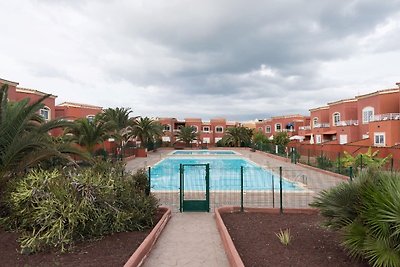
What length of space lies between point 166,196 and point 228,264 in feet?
23.9

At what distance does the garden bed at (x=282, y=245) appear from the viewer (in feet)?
17.0

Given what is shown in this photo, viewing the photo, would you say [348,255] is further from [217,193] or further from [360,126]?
[360,126]

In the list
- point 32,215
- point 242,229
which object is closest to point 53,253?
Result: point 32,215

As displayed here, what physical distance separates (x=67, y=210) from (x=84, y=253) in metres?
0.94

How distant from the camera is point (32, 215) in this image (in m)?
6.29

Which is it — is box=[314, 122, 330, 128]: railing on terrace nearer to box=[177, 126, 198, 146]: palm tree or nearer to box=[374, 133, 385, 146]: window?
box=[374, 133, 385, 146]: window

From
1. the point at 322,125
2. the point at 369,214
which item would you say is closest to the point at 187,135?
the point at 322,125

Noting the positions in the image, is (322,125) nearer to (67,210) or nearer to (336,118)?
(336,118)

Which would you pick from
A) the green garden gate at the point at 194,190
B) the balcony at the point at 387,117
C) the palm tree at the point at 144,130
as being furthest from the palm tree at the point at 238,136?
the green garden gate at the point at 194,190

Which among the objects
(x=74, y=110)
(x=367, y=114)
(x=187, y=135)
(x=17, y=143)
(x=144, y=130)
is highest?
(x=74, y=110)

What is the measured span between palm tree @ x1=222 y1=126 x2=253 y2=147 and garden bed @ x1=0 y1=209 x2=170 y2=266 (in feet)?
139

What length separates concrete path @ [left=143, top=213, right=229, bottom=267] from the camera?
18.0 ft

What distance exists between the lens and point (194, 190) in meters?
14.0

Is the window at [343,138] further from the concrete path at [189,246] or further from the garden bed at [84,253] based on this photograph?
the garden bed at [84,253]
